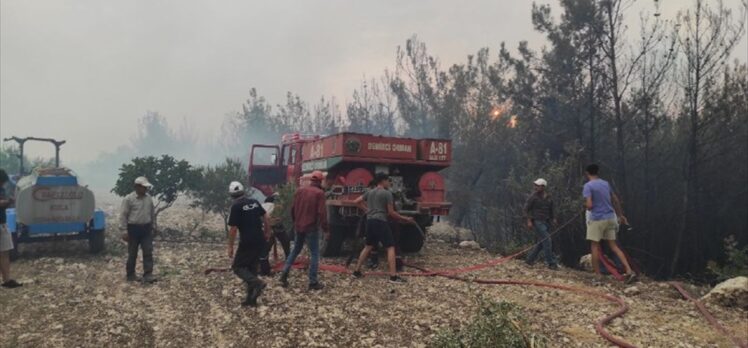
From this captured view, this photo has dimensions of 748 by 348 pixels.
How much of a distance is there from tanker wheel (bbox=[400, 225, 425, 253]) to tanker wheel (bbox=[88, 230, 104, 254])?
20.2 feet

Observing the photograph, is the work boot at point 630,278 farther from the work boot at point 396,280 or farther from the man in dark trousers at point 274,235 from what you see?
the man in dark trousers at point 274,235

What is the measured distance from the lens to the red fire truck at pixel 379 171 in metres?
9.05

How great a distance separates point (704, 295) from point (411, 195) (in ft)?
16.5

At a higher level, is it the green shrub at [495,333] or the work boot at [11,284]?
the green shrub at [495,333]

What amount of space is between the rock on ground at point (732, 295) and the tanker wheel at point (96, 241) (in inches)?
415

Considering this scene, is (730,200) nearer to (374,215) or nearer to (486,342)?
(374,215)

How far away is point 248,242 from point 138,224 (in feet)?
7.78

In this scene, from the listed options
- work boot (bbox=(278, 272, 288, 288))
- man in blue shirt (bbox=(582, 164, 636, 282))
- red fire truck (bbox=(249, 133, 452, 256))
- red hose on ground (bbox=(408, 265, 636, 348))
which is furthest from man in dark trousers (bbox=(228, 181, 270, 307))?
man in blue shirt (bbox=(582, 164, 636, 282))

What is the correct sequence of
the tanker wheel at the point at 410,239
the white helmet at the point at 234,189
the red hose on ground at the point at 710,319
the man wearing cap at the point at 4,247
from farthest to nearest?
the tanker wheel at the point at 410,239, the man wearing cap at the point at 4,247, the white helmet at the point at 234,189, the red hose on ground at the point at 710,319

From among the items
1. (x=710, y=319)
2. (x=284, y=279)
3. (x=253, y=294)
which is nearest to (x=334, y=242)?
(x=284, y=279)

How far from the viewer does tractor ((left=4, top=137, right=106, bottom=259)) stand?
29.6 feet

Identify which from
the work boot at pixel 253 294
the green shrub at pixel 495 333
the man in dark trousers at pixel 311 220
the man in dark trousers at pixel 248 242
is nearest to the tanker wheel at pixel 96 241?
the man in dark trousers at pixel 248 242

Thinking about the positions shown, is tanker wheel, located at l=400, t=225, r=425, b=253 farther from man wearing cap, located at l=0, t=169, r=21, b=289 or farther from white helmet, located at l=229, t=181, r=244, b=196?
man wearing cap, located at l=0, t=169, r=21, b=289

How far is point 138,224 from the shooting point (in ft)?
24.3
